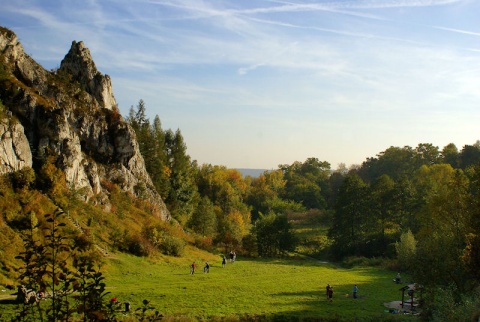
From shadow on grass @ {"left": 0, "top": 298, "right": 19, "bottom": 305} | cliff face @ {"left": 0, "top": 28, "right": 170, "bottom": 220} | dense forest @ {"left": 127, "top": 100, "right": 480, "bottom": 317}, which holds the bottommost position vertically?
shadow on grass @ {"left": 0, "top": 298, "right": 19, "bottom": 305}

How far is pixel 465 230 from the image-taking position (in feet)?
144

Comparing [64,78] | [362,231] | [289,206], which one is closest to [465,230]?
[362,231]

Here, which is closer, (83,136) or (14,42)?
(14,42)

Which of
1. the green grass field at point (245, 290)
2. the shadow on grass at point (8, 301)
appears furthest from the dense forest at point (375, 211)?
the shadow on grass at point (8, 301)

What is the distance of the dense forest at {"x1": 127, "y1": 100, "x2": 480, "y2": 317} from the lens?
35000mm

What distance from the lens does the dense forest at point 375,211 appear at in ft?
115

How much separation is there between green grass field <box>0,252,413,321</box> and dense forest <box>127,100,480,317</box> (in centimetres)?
555

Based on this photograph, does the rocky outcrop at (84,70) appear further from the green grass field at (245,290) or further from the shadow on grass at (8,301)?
the shadow on grass at (8,301)

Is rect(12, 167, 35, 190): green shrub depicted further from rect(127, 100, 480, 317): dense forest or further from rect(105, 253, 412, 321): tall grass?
rect(127, 100, 480, 317): dense forest

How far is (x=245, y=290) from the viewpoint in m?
41.1

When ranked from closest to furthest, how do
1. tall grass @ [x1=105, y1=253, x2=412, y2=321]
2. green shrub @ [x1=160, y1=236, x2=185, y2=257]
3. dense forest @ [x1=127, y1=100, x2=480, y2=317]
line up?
tall grass @ [x1=105, y1=253, x2=412, y2=321] < dense forest @ [x1=127, y1=100, x2=480, y2=317] < green shrub @ [x1=160, y1=236, x2=185, y2=257]

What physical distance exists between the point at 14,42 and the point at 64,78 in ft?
31.0

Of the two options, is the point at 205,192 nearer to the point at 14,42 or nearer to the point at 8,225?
the point at 14,42

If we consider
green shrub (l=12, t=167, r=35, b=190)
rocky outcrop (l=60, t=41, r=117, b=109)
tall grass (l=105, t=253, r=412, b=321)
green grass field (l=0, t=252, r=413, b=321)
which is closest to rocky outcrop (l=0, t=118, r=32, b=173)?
green shrub (l=12, t=167, r=35, b=190)
